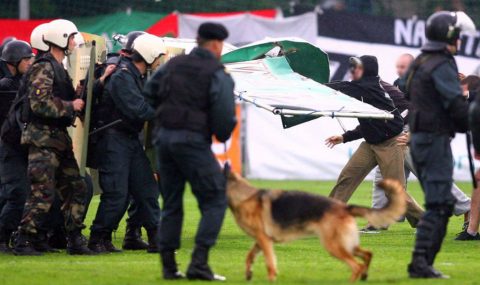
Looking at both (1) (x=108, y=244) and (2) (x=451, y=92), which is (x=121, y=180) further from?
(2) (x=451, y=92)

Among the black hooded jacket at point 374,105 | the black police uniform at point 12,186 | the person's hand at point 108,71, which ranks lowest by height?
the black police uniform at point 12,186

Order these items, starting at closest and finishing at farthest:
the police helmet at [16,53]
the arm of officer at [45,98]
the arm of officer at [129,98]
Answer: the arm of officer at [45,98]
the arm of officer at [129,98]
the police helmet at [16,53]

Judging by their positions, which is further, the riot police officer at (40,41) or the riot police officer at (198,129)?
the riot police officer at (40,41)

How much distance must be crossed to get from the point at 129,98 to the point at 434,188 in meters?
3.43

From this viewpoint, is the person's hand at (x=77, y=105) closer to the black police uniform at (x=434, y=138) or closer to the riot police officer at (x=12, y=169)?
the riot police officer at (x=12, y=169)

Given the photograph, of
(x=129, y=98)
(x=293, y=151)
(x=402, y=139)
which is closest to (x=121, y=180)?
(x=129, y=98)

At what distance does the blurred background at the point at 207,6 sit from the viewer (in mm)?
25203

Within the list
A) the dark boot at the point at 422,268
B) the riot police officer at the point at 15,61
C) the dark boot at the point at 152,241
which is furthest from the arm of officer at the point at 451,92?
the riot police officer at the point at 15,61

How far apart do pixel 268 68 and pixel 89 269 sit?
151 inches

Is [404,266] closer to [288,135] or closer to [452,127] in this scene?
[452,127]

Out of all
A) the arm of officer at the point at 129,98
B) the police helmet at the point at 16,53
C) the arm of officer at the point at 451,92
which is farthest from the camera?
the police helmet at the point at 16,53

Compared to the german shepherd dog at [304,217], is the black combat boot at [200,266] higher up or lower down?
lower down

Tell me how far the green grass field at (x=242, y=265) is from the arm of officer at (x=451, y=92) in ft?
4.37

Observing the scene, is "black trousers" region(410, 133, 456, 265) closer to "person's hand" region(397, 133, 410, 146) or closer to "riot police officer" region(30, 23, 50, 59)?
"riot police officer" region(30, 23, 50, 59)
